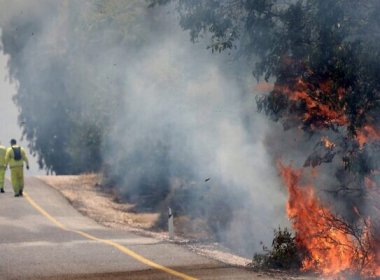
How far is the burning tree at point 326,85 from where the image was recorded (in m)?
10.5

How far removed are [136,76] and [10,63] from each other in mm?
25680

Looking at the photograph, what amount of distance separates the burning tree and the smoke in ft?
27.6

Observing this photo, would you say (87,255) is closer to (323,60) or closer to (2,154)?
(323,60)

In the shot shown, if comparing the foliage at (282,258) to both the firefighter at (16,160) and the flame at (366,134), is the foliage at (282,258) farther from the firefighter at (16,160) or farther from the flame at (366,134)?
the firefighter at (16,160)

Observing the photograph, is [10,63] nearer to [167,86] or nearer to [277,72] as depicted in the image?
[167,86]

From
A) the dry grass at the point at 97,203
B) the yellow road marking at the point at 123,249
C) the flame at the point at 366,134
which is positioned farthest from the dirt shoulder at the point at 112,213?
the flame at the point at 366,134

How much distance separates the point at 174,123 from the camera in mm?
26453

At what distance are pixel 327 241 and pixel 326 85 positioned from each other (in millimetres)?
2561

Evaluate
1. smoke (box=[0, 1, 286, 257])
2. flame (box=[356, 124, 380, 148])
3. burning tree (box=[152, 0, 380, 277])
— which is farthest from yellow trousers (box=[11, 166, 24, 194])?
flame (box=[356, 124, 380, 148])

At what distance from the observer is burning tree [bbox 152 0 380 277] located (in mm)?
10516

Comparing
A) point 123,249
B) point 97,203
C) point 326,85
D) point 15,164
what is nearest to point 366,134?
point 326,85

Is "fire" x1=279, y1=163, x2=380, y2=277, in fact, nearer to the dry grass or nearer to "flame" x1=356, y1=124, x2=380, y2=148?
"flame" x1=356, y1=124, x2=380, y2=148

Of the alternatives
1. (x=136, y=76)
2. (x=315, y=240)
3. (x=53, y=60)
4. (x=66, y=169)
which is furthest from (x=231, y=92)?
(x=66, y=169)

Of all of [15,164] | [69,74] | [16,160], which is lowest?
[15,164]
